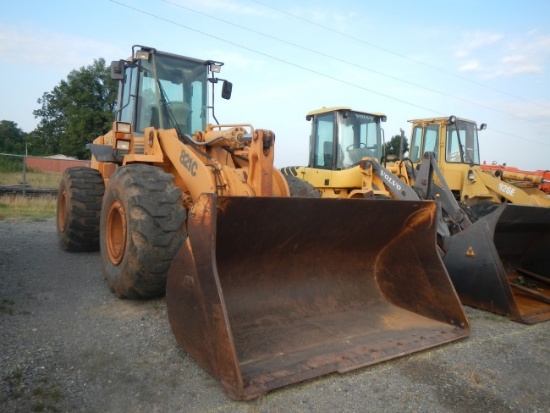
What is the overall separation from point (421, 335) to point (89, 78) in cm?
4173

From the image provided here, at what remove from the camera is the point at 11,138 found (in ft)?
181

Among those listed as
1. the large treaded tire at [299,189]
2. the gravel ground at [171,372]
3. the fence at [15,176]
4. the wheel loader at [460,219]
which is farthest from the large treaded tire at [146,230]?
the fence at [15,176]

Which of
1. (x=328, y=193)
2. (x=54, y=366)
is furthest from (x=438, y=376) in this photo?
(x=328, y=193)

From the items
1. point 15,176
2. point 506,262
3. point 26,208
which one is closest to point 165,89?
point 506,262

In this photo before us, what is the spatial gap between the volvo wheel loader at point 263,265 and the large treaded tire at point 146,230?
0.01m

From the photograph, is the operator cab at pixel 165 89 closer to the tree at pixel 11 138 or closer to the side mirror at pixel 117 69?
the side mirror at pixel 117 69

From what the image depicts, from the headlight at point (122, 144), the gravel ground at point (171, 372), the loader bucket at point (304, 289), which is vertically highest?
the headlight at point (122, 144)

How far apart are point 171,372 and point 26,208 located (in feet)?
41.1

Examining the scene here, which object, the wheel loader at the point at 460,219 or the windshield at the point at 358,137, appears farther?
the windshield at the point at 358,137

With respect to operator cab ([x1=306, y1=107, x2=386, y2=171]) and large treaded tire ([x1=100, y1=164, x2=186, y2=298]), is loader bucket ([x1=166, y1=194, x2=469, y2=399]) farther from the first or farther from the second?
operator cab ([x1=306, y1=107, x2=386, y2=171])

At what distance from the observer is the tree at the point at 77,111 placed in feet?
121

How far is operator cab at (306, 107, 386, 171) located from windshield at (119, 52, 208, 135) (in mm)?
3285

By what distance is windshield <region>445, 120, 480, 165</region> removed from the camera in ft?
32.8

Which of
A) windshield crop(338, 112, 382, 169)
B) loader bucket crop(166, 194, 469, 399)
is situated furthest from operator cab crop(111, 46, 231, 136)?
windshield crop(338, 112, 382, 169)
